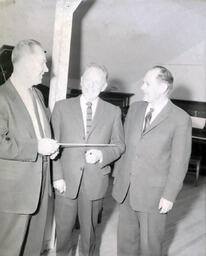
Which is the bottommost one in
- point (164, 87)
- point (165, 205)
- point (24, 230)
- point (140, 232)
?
point (140, 232)

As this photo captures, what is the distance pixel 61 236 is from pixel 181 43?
473 centimetres

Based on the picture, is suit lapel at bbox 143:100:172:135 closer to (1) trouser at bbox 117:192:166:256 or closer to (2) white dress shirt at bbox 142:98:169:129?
(2) white dress shirt at bbox 142:98:169:129

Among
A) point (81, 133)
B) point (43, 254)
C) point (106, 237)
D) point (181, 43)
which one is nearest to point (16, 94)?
point (81, 133)

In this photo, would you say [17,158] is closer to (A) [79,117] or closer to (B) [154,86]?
(A) [79,117]

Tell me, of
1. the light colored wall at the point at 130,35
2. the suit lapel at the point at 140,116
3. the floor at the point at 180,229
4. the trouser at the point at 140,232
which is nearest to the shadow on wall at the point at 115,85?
the light colored wall at the point at 130,35

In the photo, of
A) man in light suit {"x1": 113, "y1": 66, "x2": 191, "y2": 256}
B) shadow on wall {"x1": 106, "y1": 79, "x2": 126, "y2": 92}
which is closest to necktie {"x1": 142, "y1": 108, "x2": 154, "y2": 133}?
man in light suit {"x1": 113, "y1": 66, "x2": 191, "y2": 256}

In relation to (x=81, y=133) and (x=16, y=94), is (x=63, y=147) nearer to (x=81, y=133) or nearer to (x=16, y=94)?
(x=81, y=133)

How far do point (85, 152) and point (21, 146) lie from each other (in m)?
0.57

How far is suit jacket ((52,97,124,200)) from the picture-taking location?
2207 mm

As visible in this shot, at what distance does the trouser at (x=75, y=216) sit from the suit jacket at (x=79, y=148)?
0.21 feet

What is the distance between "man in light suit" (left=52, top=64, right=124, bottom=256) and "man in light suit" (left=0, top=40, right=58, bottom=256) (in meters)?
0.27

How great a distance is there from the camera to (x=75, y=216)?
2.32m

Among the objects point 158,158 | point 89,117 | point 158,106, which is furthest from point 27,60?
point 158,158

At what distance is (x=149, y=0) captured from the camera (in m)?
3.77
